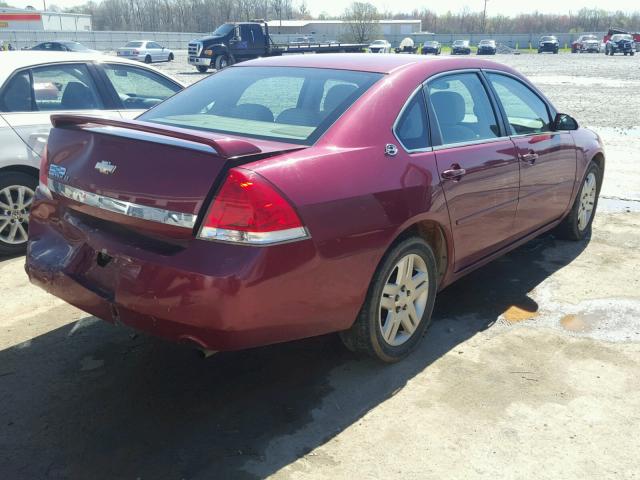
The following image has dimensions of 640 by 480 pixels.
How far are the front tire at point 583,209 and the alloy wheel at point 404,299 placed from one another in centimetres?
257

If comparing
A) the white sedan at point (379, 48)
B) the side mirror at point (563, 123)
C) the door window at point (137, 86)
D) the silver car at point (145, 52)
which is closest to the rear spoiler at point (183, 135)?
the door window at point (137, 86)

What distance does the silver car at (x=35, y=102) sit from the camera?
5.10m

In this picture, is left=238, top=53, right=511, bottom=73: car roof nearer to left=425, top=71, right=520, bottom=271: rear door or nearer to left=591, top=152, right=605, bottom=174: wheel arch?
left=425, top=71, right=520, bottom=271: rear door

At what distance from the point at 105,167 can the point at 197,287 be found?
0.80m

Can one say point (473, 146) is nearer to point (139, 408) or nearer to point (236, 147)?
point (236, 147)

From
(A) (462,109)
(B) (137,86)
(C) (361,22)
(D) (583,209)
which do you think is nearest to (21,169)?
(B) (137,86)

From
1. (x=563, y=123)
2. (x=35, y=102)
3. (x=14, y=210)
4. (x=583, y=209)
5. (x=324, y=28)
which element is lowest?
(x=583, y=209)

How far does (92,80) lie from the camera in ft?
18.7

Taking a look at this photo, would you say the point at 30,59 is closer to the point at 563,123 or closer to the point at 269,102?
the point at 269,102

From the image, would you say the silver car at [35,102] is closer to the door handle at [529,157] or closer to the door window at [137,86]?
the door window at [137,86]

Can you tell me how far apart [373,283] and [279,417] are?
2.67ft

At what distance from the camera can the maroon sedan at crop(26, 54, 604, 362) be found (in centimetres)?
261

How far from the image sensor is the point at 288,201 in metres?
2.65

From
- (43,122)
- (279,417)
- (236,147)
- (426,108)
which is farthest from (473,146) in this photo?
(43,122)
